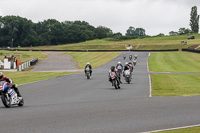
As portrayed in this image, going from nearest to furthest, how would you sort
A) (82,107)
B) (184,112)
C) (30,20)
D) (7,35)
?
(184,112) → (82,107) → (7,35) → (30,20)

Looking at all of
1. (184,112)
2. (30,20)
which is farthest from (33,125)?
(30,20)

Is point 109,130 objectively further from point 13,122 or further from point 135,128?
point 13,122

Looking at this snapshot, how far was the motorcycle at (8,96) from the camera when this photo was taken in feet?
48.1

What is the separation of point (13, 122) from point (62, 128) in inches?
67.9

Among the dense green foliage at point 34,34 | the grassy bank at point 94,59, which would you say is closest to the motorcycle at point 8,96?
the grassy bank at point 94,59

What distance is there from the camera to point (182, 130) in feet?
34.1

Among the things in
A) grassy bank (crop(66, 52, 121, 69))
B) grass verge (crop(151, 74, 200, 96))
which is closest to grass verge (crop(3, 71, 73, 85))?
grass verge (crop(151, 74, 200, 96))

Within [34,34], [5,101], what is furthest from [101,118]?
[34,34]

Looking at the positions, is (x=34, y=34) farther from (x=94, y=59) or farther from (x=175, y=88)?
(x=175, y=88)

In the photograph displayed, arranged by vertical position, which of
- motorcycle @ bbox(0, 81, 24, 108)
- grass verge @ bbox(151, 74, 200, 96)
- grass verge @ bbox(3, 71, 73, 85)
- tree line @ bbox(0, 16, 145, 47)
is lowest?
grass verge @ bbox(3, 71, 73, 85)

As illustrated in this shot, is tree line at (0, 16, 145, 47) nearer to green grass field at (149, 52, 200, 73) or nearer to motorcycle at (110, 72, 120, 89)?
green grass field at (149, 52, 200, 73)

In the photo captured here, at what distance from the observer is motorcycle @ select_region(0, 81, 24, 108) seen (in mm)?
14656

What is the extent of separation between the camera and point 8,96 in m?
Answer: 15.1

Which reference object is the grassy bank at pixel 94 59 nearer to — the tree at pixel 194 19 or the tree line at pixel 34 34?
the tree line at pixel 34 34
